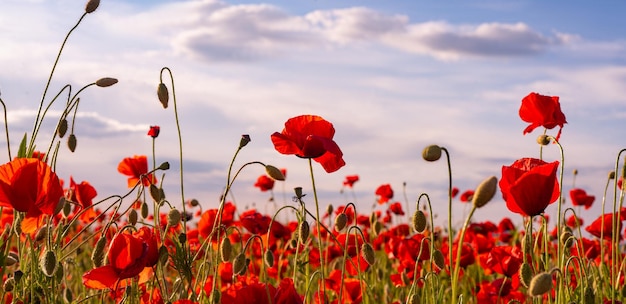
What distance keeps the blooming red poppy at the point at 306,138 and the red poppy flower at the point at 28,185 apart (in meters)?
0.59

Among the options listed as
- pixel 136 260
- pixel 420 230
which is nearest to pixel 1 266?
pixel 136 260

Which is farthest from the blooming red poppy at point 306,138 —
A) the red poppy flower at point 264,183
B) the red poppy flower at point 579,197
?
the red poppy flower at point 264,183

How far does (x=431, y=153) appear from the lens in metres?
1.82

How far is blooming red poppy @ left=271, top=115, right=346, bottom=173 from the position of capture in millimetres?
2105

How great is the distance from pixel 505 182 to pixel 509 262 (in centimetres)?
128

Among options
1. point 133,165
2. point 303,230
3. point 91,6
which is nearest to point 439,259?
point 303,230

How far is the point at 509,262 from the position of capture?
2975 mm

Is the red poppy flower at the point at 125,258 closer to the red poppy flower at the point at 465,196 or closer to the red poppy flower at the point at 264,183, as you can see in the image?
the red poppy flower at the point at 264,183

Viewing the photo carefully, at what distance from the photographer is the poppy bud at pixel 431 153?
5.96ft

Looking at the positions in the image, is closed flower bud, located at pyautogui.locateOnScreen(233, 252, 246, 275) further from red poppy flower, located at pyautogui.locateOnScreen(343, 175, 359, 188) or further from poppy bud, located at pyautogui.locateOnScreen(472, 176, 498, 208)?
red poppy flower, located at pyautogui.locateOnScreen(343, 175, 359, 188)

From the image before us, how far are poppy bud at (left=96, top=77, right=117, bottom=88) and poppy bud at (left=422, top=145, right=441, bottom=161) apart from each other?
1.21m

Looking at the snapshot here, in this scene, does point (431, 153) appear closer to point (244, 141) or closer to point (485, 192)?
point (485, 192)

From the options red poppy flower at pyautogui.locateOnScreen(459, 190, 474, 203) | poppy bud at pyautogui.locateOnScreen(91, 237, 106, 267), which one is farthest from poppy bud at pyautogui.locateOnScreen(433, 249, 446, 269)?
red poppy flower at pyautogui.locateOnScreen(459, 190, 474, 203)

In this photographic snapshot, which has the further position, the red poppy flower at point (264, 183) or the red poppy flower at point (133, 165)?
the red poppy flower at point (264, 183)
